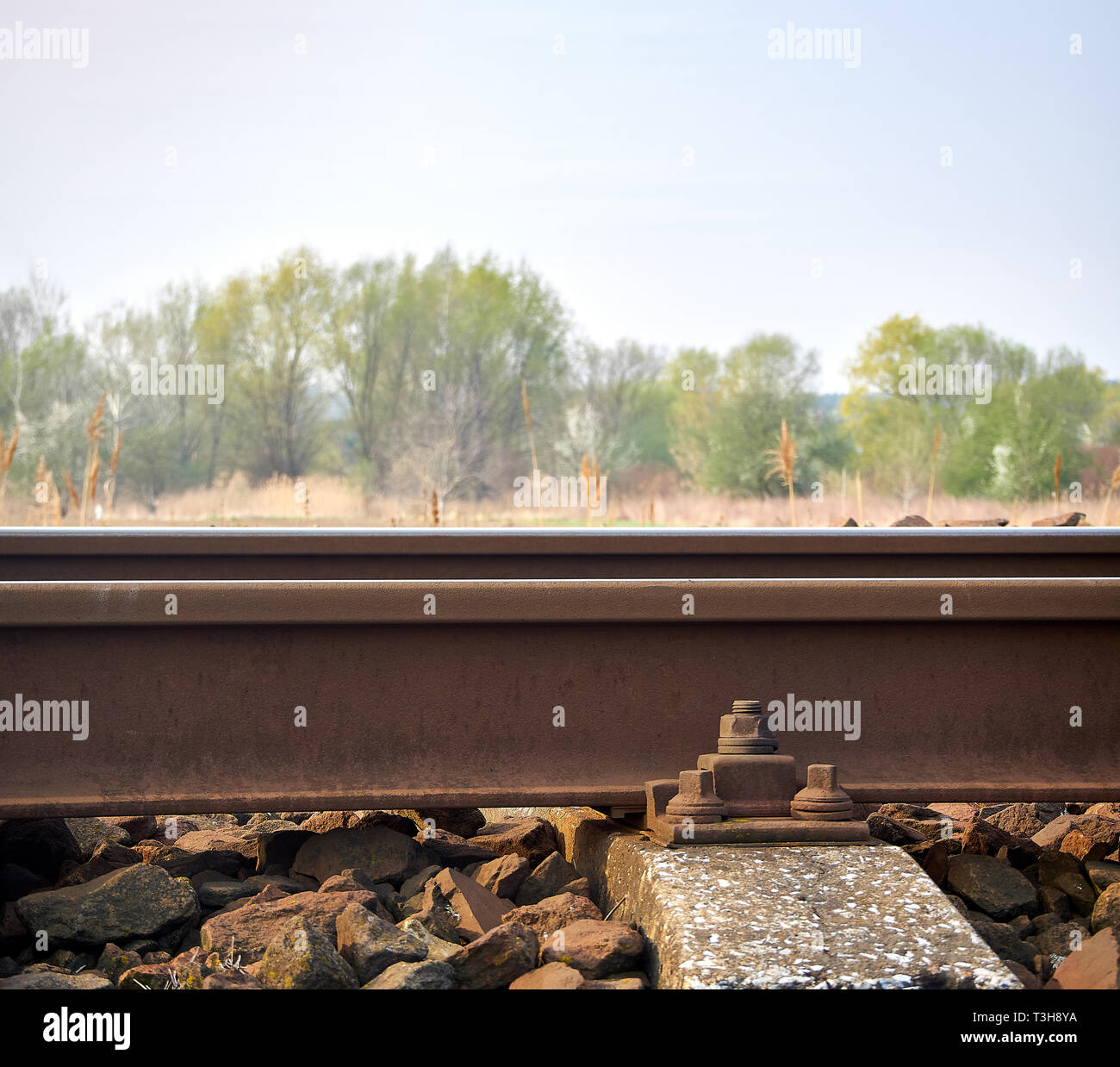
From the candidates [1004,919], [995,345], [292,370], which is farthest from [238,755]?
[995,345]

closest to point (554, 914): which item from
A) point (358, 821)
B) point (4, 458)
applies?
point (358, 821)

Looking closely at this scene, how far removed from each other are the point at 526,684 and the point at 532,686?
0.06ft

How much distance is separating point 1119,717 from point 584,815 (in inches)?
77.0

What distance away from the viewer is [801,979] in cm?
268

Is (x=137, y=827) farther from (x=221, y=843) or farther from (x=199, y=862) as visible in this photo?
(x=199, y=862)

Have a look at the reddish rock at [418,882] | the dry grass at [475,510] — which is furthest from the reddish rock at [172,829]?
the dry grass at [475,510]

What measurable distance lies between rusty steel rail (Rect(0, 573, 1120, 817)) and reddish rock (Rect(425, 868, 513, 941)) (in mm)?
Answer: 251

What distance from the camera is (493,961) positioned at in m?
2.91

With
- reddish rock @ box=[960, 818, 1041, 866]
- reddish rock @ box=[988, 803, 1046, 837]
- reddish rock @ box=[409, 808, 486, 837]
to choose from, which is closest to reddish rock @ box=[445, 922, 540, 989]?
reddish rock @ box=[409, 808, 486, 837]

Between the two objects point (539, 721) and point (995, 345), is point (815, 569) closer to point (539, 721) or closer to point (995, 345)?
point (539, 721)

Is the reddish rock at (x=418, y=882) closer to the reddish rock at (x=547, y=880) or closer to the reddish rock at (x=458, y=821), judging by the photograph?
the reddish rock at (x=547, y=880)

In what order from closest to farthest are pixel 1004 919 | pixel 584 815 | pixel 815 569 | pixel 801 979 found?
pixel 801 979, pixel 1004 919, pixel 584 815, pixel 815 569

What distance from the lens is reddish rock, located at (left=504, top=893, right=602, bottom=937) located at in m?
3.24

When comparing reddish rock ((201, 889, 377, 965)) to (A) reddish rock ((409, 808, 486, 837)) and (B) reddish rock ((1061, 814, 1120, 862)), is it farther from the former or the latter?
(B) reddish rock ((1061, 814, 1120, 862))
